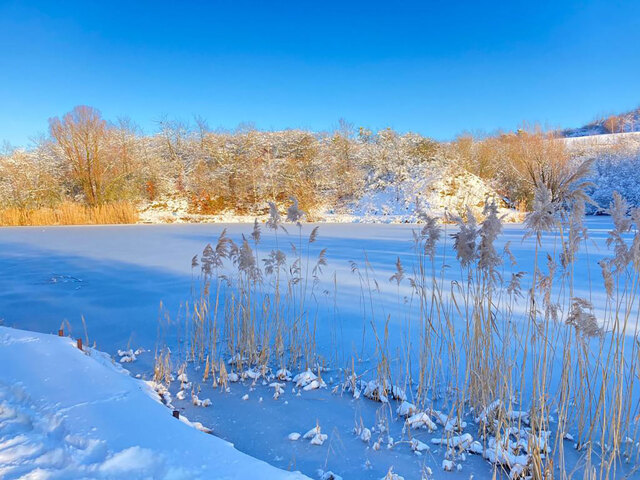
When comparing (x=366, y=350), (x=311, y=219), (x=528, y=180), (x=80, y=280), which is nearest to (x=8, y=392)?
(x=366, y=350)

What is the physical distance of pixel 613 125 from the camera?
2869 centimetres

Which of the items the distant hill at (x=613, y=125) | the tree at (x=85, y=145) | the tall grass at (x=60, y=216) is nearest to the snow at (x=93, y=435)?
the tall grass at (x=60, y=216)

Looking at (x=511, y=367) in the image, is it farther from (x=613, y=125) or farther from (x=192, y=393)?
(x=613, y=125)

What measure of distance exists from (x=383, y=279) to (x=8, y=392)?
11.7 feet

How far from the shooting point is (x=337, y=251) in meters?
6.75

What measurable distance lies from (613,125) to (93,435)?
35.6 meters

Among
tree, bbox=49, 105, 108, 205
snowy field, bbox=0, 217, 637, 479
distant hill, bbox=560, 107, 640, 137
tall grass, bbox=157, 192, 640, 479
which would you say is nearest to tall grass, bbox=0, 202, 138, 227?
tree, bbox=49, 105, 108, 205

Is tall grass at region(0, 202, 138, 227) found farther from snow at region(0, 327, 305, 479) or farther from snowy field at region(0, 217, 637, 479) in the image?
snow at region(0, 327, 305, 479)

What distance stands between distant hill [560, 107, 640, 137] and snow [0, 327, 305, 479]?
3117 cm

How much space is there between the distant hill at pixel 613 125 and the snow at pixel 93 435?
31170 mm

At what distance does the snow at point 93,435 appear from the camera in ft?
3.95

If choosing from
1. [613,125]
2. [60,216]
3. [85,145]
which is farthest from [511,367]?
[613,125]

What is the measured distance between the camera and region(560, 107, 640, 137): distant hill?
→ 1112 inches

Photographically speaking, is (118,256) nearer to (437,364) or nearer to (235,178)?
(437,364)
